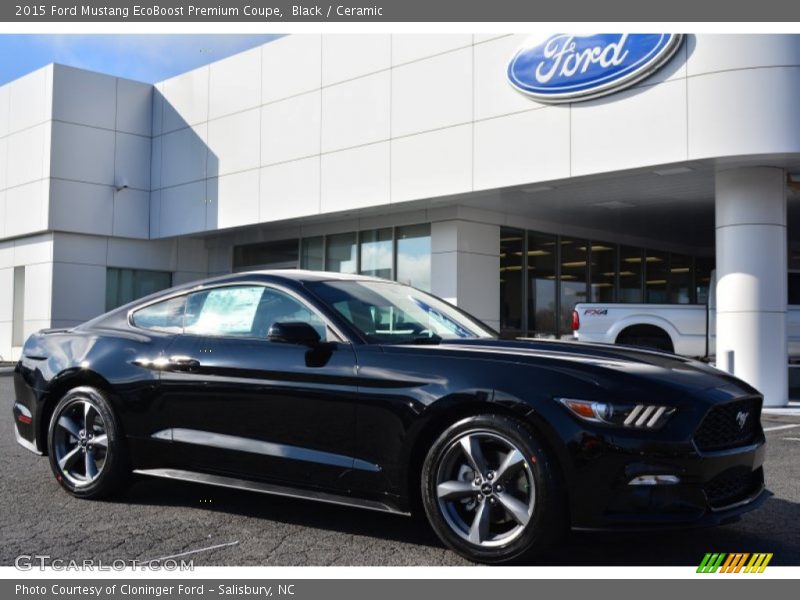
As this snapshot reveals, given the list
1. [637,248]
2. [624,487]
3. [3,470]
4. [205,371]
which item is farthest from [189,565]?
[637,248]

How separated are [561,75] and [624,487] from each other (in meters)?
11.7

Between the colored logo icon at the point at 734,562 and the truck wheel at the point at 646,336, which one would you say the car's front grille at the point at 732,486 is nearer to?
the colored logo icon at the point at 734,562

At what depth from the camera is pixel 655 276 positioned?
2394 centimetres

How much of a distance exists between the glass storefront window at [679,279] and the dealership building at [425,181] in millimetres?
85

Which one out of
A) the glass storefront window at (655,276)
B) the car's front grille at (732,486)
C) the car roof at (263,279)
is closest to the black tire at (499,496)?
the car's front grille at (732,486)

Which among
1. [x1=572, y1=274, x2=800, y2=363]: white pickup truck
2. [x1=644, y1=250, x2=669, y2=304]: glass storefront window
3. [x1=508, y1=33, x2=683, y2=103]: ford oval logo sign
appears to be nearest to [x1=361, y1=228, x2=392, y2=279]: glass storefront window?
[x1=572, y1=274, x2=800, y2=363]: white pickup truck

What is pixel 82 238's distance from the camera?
23.1m

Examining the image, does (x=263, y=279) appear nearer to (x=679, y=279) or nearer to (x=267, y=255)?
(x=267, y=255)

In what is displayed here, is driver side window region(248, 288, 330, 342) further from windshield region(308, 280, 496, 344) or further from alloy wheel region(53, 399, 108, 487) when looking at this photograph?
alloy wheel region(53, 399, 108, 487)

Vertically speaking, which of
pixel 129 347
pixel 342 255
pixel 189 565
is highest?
pixel 342 255

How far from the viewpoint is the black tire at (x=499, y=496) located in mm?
3996

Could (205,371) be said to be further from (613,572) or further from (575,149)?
(575,149)

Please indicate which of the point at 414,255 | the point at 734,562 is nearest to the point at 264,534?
the point at 734,562

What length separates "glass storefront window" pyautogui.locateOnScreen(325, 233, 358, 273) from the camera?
2062cm
